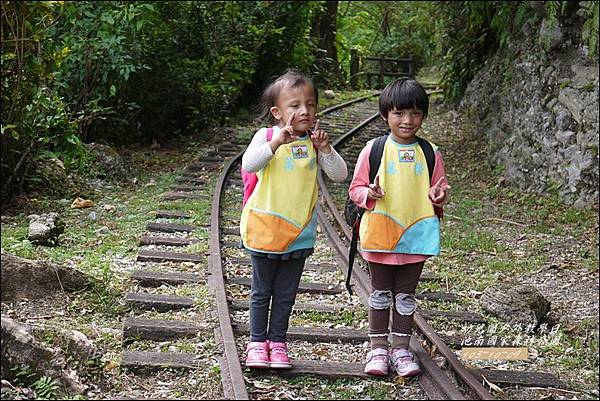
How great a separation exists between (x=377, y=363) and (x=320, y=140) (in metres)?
1.26

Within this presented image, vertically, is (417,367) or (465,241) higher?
(417,367)

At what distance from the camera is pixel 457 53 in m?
17.6

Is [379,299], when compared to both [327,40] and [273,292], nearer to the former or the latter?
[273,292]

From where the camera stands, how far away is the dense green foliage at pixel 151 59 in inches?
309

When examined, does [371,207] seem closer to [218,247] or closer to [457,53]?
[218,247]

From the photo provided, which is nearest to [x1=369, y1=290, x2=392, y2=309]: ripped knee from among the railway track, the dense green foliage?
the railway track

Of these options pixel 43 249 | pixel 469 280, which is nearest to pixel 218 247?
pixel 43 249

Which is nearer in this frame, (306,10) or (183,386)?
(183,386)

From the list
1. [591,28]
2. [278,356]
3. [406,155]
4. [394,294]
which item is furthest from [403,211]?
[591,28]

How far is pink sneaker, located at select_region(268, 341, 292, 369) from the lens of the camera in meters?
4.50

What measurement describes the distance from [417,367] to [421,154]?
115 centimetres

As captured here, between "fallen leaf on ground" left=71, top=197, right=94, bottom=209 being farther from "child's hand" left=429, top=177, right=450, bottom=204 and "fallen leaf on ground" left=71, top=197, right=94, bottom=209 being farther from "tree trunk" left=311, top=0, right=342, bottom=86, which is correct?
"tree trunk" left=311, top=0, right=342, bottom=86

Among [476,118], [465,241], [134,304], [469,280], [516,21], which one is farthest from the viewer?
[476,118]

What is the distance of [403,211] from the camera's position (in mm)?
4406
